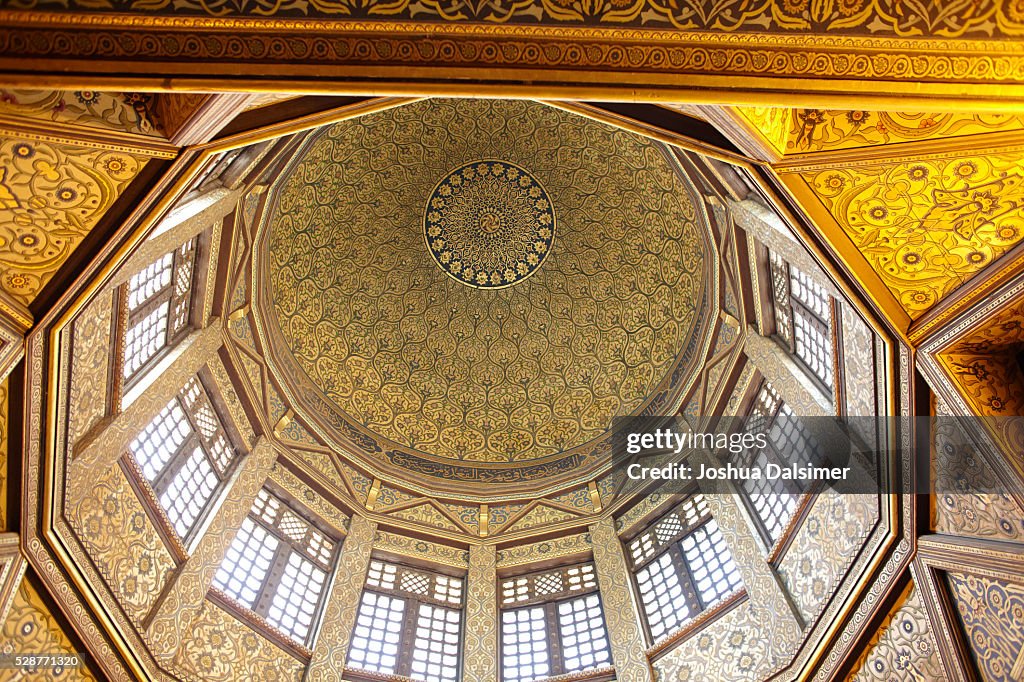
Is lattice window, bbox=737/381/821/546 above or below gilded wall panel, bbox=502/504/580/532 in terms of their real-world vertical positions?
below

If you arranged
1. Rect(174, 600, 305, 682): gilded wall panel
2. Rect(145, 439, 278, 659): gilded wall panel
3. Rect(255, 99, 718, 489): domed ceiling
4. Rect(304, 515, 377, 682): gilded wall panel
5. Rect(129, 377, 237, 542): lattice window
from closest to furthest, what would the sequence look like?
Rect(145, 439, 278, 659): gilded wall panel
Rect(174, 600, 305, 682): gilded wall panel
Rect(129, 377, 237, 542): lattice window
Rect(304, 515, 377, 682): gilded wall panel
Rect(255, 99, 718, 489): domed ceiling

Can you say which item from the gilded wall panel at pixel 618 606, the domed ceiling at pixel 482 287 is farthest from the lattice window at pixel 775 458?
the domed ceiling at pixel 482 287

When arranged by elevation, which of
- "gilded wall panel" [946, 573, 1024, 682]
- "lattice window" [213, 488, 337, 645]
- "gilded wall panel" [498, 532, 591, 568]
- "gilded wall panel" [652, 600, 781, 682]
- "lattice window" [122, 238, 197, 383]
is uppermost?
"lattice window" [122, 238, 197, 383]

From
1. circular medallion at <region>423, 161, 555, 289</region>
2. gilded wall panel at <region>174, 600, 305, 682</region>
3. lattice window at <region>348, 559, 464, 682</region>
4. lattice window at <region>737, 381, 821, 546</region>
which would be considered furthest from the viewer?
circular medallion at <region>423, 161, 555, 289</region>

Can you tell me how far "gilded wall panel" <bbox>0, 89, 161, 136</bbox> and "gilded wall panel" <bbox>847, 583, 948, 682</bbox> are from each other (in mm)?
7250

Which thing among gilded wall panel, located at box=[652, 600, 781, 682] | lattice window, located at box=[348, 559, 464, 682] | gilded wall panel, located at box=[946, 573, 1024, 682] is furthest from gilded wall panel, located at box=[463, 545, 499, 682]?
gilded wall panel, located at box=[946, 573, 1024, 682]

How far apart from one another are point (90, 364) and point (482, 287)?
8383 millimetres

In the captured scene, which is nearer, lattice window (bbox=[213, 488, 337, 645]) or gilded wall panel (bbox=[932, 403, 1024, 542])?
gilded wall panel (bbox=[932, 403, 1024, 542])

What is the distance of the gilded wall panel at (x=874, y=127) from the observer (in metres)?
4.88

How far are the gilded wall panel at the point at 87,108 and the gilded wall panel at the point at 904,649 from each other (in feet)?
23.8

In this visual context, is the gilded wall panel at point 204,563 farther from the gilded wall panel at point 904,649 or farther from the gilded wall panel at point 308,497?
the gilded wall panel at point 904,649

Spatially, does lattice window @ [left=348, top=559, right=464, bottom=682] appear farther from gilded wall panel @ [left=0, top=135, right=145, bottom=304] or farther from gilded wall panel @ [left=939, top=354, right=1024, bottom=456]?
gilded wall panel @ [left=939, top=354, right=1024, bottom=456]

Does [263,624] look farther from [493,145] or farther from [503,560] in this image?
[493,145]

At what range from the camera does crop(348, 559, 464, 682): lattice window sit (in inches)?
391
